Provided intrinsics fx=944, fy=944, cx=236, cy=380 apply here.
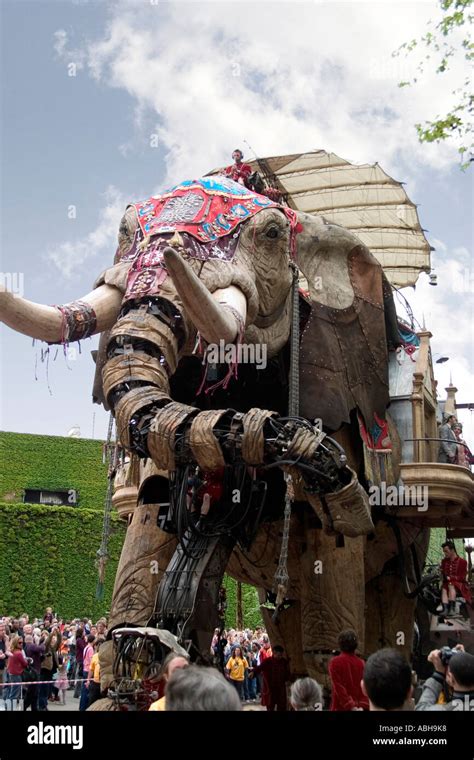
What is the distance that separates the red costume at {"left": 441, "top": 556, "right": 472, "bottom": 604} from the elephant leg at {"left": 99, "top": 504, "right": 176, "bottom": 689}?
348 centimetres

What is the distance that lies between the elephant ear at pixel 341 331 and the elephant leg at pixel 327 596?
0.96m

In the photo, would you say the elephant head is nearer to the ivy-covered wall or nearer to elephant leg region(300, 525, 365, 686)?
elephant leg region(300, 525, 365, 686)

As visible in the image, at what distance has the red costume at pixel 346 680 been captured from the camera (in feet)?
17.6

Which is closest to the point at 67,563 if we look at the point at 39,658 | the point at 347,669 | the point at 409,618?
the point at 39,658

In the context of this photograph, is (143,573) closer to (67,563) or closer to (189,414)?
(189,414)

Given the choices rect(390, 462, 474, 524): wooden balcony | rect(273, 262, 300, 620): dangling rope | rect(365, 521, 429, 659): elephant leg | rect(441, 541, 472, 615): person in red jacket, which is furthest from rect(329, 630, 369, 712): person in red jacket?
rect(441, 541, 472, 615): person in red jacket

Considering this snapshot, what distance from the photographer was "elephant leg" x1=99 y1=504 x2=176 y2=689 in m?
6.30

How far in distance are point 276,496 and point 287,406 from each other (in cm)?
69

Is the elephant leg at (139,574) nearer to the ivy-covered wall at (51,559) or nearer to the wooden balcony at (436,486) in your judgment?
the wooden balcony at (436,486)

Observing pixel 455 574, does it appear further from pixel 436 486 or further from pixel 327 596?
pixel 327 596

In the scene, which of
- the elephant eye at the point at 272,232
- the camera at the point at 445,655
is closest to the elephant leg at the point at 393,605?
the elephant eye at the point at 272,232

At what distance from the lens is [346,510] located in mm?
5734

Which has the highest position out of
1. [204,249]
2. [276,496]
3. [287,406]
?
[204,249]

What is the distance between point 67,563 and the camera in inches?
965
